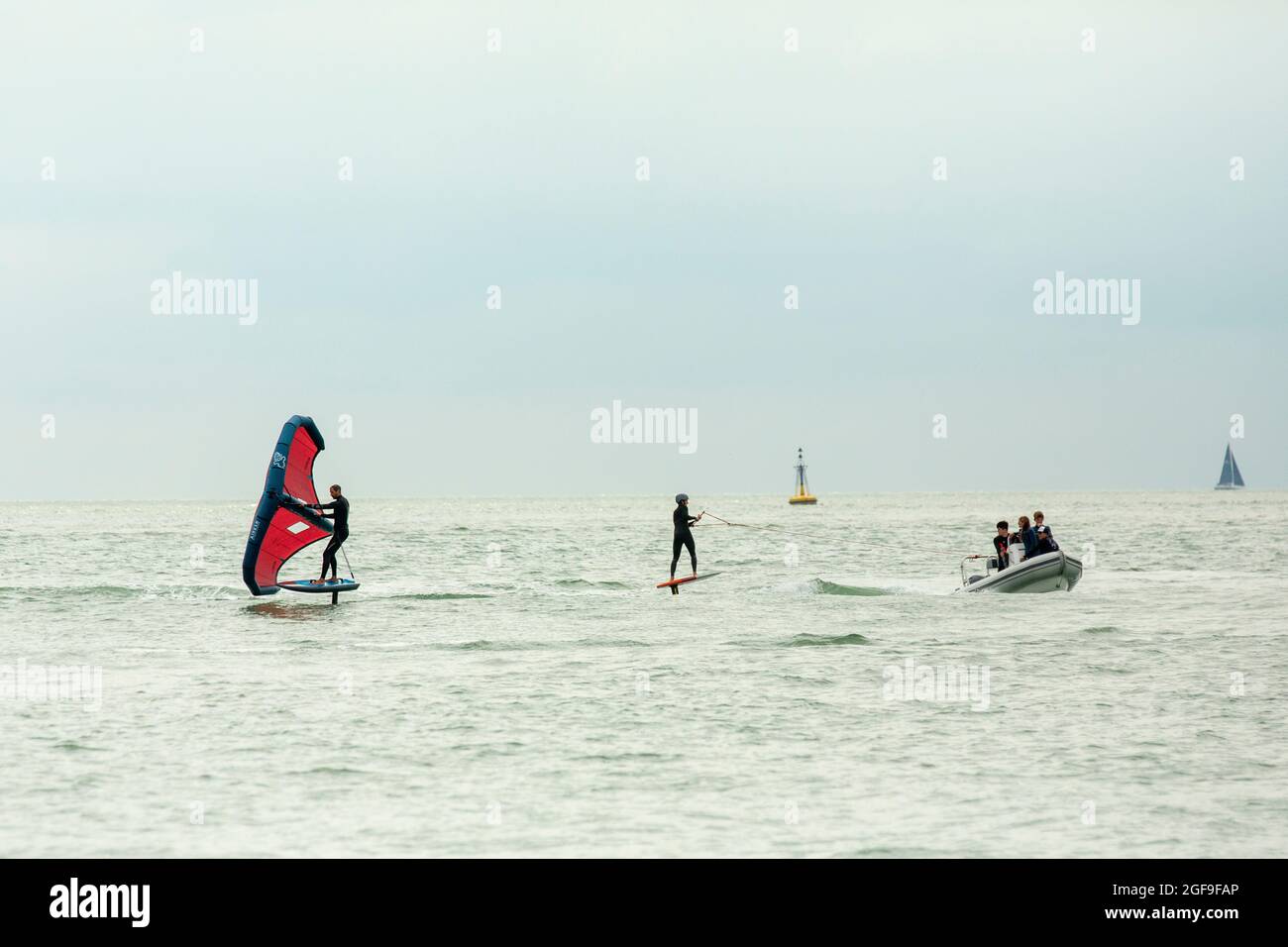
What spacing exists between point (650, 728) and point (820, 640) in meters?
7.77

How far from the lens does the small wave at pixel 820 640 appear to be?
65.2 feet

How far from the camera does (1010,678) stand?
1628 cm

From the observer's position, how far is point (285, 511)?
2595cm

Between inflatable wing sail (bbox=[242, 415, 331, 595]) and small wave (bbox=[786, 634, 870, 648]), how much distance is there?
33.1ft

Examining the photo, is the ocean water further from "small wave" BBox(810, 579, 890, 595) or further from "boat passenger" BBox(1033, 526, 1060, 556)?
"small wave" BBox(810, 579, 890, 595)

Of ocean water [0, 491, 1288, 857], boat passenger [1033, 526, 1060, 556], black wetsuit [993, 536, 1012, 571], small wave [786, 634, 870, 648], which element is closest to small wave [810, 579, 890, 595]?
ocean water [0, 491, 1288, 857]

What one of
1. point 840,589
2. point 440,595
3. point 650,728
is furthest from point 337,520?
point 650,728

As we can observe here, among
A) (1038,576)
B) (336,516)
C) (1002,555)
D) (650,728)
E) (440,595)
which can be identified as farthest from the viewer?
(440,595)

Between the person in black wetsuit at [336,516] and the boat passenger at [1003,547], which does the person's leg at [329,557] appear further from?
the boat passenger at [1003,547]

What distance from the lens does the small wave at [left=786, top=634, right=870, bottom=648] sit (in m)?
19.9

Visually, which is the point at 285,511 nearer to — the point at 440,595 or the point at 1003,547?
the point at 440,595

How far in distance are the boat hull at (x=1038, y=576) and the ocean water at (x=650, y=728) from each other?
34 cm
